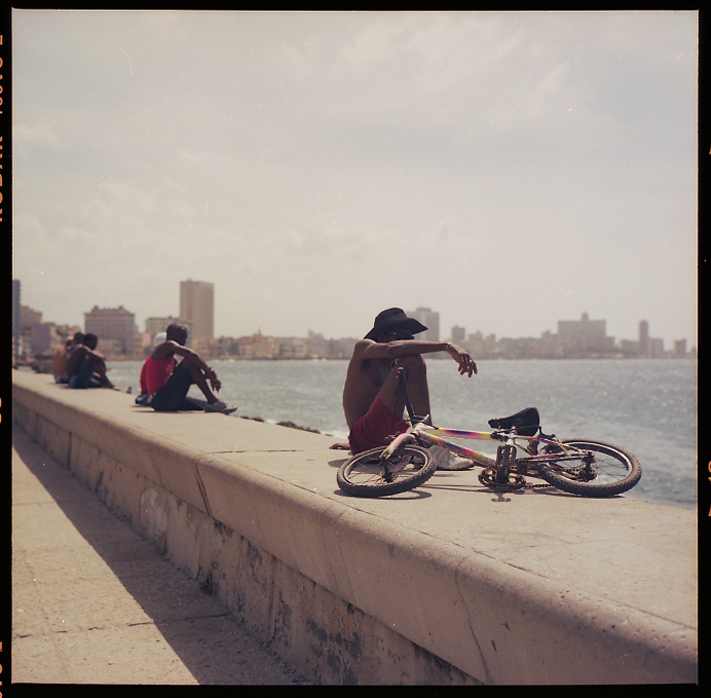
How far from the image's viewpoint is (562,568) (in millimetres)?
2311

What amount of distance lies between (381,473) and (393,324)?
1.37 meters

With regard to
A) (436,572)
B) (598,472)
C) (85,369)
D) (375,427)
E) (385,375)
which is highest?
(385,375)

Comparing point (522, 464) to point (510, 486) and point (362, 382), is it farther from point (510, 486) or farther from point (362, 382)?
point (362, 382)

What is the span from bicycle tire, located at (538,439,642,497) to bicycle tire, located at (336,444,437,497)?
67 cm

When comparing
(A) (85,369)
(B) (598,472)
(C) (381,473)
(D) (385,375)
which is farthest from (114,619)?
(A) (85,369)

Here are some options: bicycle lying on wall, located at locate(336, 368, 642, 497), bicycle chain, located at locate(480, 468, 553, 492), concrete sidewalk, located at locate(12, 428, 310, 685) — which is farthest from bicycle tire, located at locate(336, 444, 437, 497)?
concrete sidewalk, located at locate(12, 428, 310, 685)

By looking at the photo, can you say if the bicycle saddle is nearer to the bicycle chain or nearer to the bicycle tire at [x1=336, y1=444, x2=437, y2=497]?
the bicycle chain

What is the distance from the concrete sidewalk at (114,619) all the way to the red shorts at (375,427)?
1.42 metres

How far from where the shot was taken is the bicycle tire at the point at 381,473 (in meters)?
3.57

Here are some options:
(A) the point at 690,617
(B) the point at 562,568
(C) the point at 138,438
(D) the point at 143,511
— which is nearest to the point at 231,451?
(C) the point at 138,438

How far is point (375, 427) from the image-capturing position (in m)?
4.73

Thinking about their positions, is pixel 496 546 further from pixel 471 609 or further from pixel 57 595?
pixel 57 595

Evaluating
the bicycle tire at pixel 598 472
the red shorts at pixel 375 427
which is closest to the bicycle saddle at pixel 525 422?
the bicycle tire at pixel 598 472

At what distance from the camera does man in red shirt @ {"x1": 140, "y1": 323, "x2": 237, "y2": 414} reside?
9359 mm
